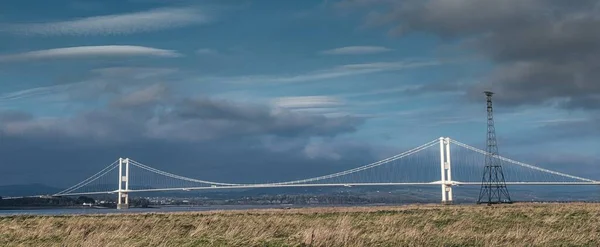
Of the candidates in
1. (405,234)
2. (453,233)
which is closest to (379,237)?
(405,234)

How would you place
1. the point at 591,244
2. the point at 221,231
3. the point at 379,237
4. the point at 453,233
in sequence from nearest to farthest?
1. the point at 591,244
2. the point at 379,237
3. the point at 453,233
4. the point at 221,231

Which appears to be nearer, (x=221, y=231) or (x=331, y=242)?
(x=331, y=242)

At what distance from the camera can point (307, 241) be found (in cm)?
1728

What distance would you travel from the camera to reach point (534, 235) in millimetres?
18109

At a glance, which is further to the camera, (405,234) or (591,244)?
(405,234)

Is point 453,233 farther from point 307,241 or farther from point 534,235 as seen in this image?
point 307,241

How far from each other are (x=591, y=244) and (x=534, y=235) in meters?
1.59

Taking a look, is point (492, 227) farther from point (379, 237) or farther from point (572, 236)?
point (379, 237)

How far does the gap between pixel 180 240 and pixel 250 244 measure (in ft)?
7.63

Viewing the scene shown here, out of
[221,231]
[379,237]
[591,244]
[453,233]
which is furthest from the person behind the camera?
[221,231]

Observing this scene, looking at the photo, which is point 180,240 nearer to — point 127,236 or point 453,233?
point 127,236

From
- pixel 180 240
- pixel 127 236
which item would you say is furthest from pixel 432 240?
pixel 127 236

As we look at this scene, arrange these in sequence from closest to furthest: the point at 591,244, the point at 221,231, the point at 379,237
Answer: the point at 591,244
the point at 379,237
the point at 221,231

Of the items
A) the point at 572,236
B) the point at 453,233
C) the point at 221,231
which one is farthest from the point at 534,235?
the point at 221,231
